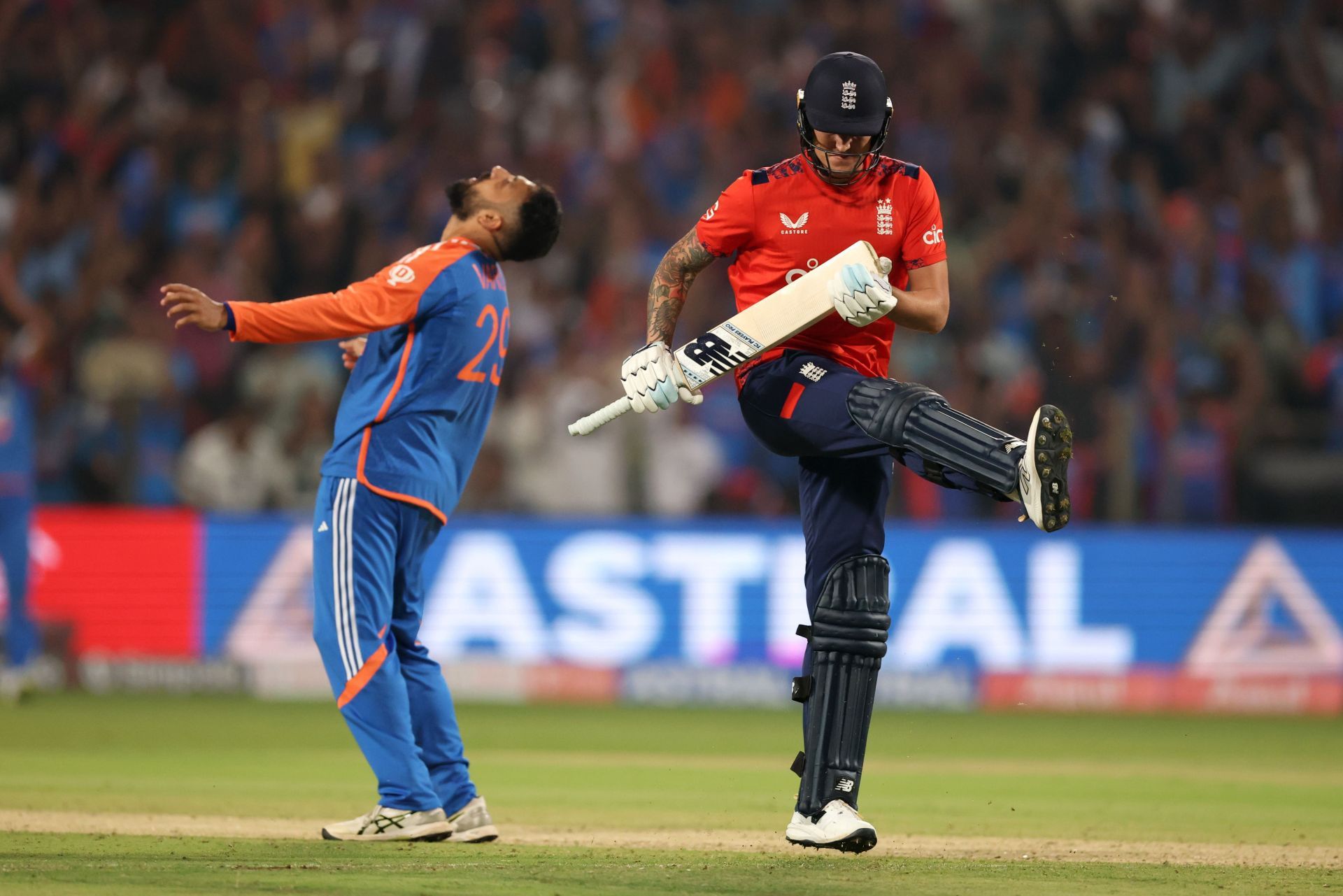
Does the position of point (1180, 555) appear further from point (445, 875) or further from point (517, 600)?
point (445, 875)

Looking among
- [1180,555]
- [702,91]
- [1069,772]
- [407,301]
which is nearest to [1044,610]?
[1180,555]

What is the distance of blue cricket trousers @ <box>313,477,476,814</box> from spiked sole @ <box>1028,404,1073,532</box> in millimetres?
2248

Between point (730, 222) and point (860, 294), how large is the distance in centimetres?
65

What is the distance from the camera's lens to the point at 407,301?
5918 mm

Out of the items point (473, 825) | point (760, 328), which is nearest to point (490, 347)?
point (760, 328)

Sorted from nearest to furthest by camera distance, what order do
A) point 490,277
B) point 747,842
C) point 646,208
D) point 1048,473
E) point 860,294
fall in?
point 1048,473
point 860,294
point 747,842
point 490,277
point 646,208

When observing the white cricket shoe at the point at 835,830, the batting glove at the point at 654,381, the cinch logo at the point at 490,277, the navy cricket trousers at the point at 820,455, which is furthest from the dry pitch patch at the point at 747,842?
the cinch logo at the point at 490,277

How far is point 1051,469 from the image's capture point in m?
4.93

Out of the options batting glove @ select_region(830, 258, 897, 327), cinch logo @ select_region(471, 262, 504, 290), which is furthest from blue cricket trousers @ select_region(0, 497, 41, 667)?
batting glove @ select_region(830, 258, 897, 327)

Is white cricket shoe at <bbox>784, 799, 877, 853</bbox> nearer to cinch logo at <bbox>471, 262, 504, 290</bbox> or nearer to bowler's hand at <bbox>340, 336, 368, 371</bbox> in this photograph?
cinch logo at <bbox>471, 262, 504, 290</bbox>

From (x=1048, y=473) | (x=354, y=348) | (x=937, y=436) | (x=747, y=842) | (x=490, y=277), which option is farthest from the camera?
(x=354, y=348)

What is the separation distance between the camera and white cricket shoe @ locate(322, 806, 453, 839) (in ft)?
19.3

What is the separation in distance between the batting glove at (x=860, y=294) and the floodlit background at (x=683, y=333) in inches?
253

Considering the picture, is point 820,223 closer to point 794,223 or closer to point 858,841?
point 794,223
